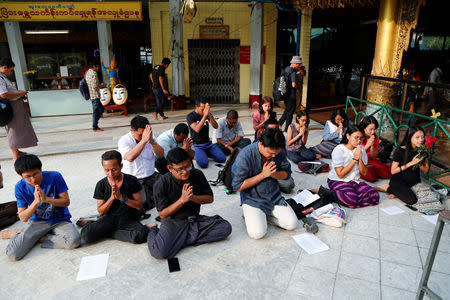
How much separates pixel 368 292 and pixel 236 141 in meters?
3.85

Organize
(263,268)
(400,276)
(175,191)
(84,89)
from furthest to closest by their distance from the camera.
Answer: (84,89), (175,191), (263,268), (400,276)

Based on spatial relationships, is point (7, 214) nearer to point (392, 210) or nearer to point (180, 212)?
point (180, 212)

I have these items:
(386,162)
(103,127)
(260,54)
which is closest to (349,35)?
(260,54)

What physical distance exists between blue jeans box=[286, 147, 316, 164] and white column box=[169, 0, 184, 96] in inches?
238

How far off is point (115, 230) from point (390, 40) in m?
6.68

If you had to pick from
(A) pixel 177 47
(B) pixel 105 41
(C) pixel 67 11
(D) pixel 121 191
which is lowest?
(D) pixel 121 191

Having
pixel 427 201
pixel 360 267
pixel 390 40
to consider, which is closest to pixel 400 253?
pixel 360 267

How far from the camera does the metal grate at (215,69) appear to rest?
11.9 metres

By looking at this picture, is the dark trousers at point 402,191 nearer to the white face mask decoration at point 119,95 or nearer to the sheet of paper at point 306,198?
the sheet of paper at point 306,198

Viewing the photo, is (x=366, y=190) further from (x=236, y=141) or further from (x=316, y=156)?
(x=236, y=141)

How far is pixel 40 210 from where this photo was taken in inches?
134

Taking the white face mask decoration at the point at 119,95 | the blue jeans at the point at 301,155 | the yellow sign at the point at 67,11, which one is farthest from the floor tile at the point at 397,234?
the yellow sign at the point at 67,11

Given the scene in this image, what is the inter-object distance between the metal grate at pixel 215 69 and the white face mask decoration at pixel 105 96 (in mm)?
3434

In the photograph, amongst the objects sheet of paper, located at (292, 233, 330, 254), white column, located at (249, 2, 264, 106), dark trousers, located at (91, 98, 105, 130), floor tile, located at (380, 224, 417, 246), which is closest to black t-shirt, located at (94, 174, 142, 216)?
sheet of paper, located at (292, 233, 330, 254)
